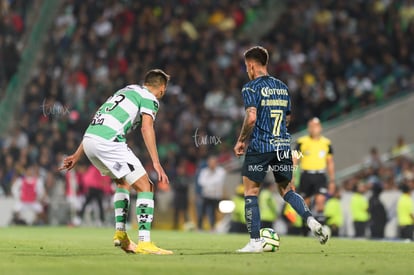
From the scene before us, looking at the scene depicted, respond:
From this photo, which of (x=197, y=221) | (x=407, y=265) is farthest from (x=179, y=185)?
(x=407, y=265)

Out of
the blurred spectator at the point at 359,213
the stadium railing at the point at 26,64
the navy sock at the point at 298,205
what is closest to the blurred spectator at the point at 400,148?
the blurred spectator at the point at 359,213

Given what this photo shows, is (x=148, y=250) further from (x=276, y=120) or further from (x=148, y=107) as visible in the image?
(x=276, y=120)

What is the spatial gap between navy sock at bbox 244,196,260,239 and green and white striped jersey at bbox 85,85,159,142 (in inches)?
61.6

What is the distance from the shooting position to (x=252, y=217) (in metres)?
12.5

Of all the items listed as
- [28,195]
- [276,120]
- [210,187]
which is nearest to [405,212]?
[210,187]

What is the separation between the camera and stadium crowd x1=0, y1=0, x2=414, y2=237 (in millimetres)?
28219

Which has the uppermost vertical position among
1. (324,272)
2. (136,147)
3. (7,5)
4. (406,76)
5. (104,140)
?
(7,5)

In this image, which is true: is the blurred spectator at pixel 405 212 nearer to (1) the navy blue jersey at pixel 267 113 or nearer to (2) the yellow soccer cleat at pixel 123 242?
(1) the navy blue jersey at pixel 267 113

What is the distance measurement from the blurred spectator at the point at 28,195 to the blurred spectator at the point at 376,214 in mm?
9451

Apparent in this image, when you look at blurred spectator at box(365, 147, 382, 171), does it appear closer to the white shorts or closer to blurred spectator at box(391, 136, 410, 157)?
blurred spectator at box(391, 136, 410, 157)

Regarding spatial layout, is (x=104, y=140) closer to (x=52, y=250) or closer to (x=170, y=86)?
(x=52, y=250)

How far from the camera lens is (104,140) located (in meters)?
12.0

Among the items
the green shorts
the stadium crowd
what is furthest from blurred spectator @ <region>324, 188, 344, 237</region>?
the green shorts

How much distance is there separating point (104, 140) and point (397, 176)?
1486cm
